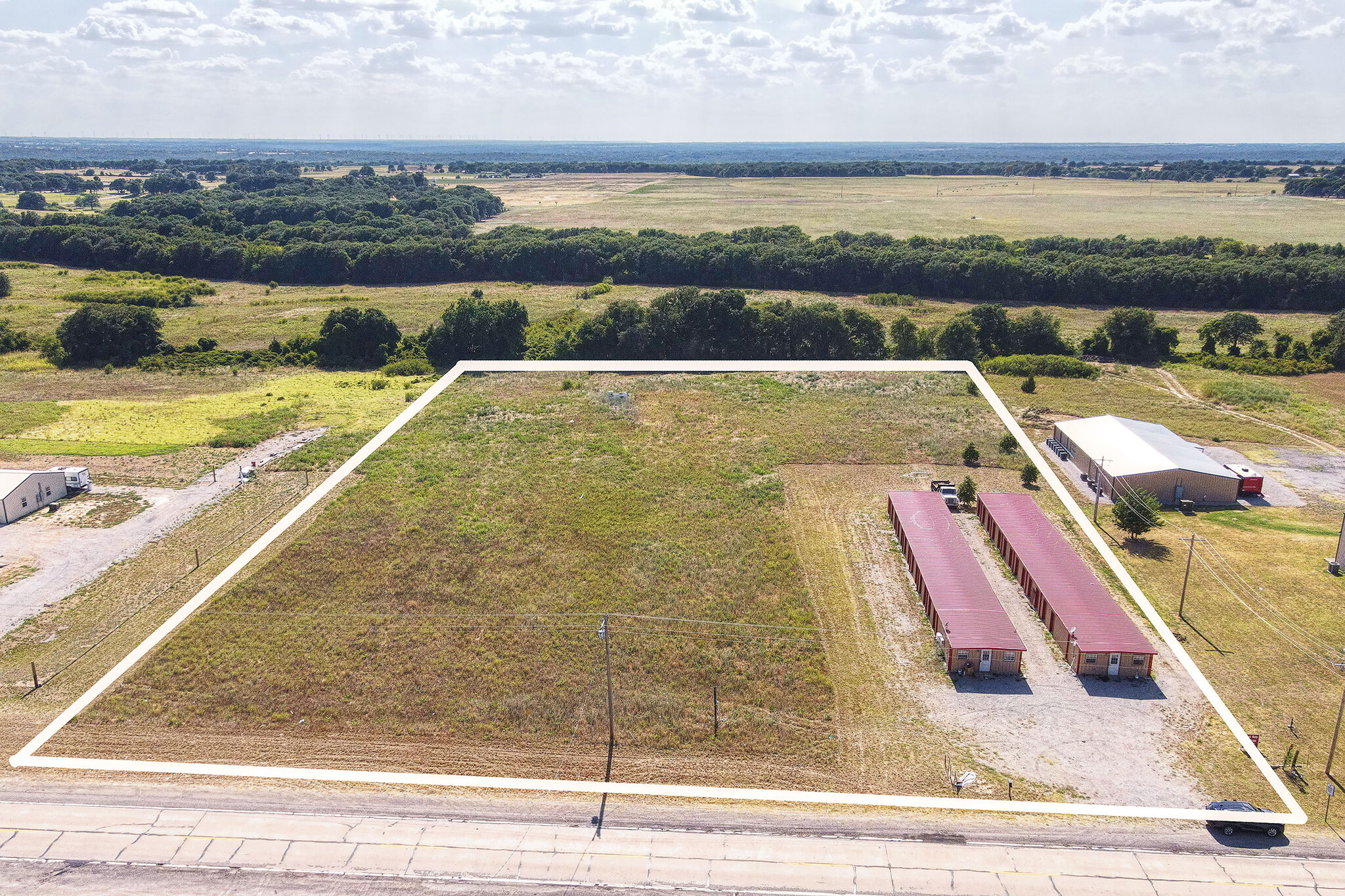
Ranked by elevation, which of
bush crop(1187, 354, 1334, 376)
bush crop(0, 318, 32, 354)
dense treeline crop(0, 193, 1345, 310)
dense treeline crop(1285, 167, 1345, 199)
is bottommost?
bush crop(0, 318, 32, 354)

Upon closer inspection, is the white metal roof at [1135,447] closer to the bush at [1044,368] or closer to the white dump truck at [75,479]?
the bush at [1044,368]

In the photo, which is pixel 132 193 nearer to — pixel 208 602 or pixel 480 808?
pixel 208 602

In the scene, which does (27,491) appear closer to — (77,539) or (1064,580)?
(77,539)

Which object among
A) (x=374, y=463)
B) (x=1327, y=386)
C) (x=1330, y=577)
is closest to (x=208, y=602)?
(x=374, y=463)

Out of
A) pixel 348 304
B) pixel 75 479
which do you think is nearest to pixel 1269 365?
pixel 75 479

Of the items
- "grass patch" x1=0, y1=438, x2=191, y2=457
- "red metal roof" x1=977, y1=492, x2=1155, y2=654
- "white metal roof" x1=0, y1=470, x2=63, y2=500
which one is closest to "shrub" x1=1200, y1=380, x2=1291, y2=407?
"red metal roof" x1=977, y1=492, x2=1155, y2=654

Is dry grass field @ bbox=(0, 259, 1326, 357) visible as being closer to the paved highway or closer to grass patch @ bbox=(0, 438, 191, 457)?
grass patch @ bbox=(0, 438, 191, 457)
